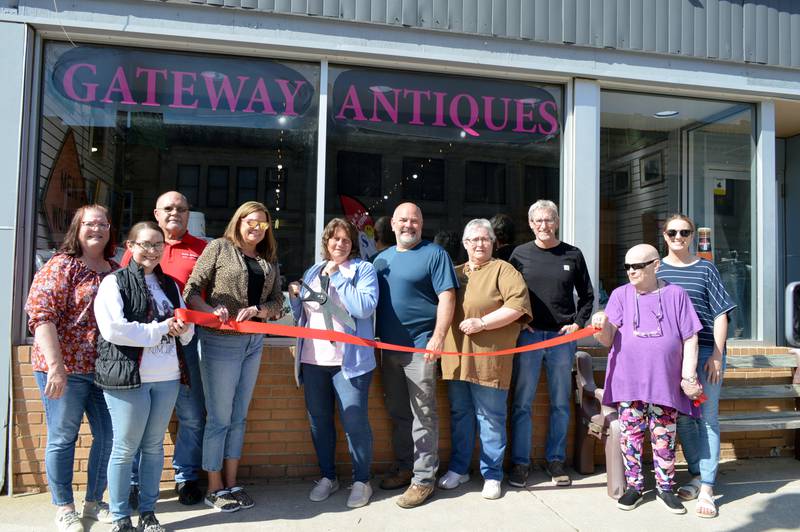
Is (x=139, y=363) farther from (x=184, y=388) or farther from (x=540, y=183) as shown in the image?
(x=540, y=183)

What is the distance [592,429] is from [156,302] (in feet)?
9.78

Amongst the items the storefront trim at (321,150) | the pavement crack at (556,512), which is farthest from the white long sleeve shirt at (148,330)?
the pavement crack at (556,512)

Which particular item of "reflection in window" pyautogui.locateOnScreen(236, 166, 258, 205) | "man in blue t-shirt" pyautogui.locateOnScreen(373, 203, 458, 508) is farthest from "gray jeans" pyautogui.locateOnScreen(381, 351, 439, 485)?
"reflection in window" pyautogui.locateOnScreen(236, 166, 258, 205)

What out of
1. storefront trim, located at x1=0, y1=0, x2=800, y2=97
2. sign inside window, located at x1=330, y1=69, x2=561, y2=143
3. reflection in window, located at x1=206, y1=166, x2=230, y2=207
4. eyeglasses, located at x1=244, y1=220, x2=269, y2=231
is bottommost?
eyeglasses, located at x1=244, y1=220, x2=269, y2=231

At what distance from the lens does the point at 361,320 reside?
384cm

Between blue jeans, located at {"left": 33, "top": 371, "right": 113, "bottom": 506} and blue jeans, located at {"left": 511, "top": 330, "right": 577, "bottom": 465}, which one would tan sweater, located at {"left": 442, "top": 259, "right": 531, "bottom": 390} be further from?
blue jeans, located at {"left": 33, "top": 371, "right": 113, "bottom": 506}

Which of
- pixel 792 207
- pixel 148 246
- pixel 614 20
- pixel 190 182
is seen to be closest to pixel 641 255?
pixel 614 20

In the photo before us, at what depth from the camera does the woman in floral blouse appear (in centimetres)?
309

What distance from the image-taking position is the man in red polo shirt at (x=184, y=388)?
3709 millimetres

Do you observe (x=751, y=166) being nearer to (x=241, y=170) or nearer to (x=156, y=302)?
(x=241, y=170)

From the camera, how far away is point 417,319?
12.8 ft

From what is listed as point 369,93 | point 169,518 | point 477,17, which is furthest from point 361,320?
point 477,17

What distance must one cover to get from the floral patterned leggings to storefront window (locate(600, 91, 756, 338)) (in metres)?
1.75

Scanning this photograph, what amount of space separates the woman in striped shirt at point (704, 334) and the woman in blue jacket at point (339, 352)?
2.04 metres
